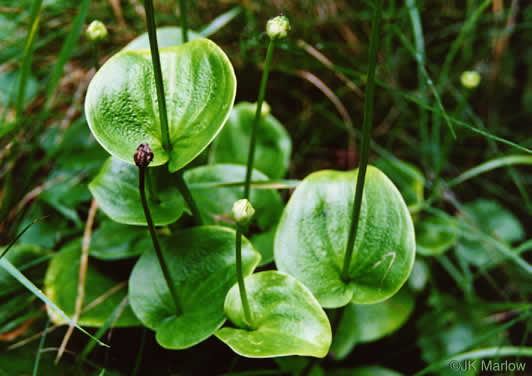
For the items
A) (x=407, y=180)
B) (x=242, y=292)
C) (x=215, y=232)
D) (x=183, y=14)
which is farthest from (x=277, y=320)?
(x=407, y=180)

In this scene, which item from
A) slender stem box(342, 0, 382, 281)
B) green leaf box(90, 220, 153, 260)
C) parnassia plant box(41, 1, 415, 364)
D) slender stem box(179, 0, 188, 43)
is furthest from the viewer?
green leaf box(90, 220, 153, 260)

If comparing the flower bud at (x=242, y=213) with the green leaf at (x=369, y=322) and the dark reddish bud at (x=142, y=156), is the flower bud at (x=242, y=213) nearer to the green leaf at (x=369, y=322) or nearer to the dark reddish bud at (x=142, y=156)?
the dark reddish bud at (x=142, y=156)

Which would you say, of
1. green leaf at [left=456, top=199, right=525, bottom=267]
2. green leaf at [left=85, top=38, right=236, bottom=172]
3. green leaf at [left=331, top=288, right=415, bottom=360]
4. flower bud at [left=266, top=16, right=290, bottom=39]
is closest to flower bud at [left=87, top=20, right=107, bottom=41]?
green leaf at [left=85, top=38, right=236, bottom=172]

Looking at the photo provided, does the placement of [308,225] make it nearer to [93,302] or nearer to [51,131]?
[93,302]

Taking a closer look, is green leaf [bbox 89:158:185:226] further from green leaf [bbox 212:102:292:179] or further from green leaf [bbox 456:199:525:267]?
green leaf [bbox 456:199:525:267]

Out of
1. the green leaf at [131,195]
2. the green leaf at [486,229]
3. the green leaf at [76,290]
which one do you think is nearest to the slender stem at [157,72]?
the green leaf at [131,195]

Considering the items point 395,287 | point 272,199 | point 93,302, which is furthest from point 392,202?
point 93,302
